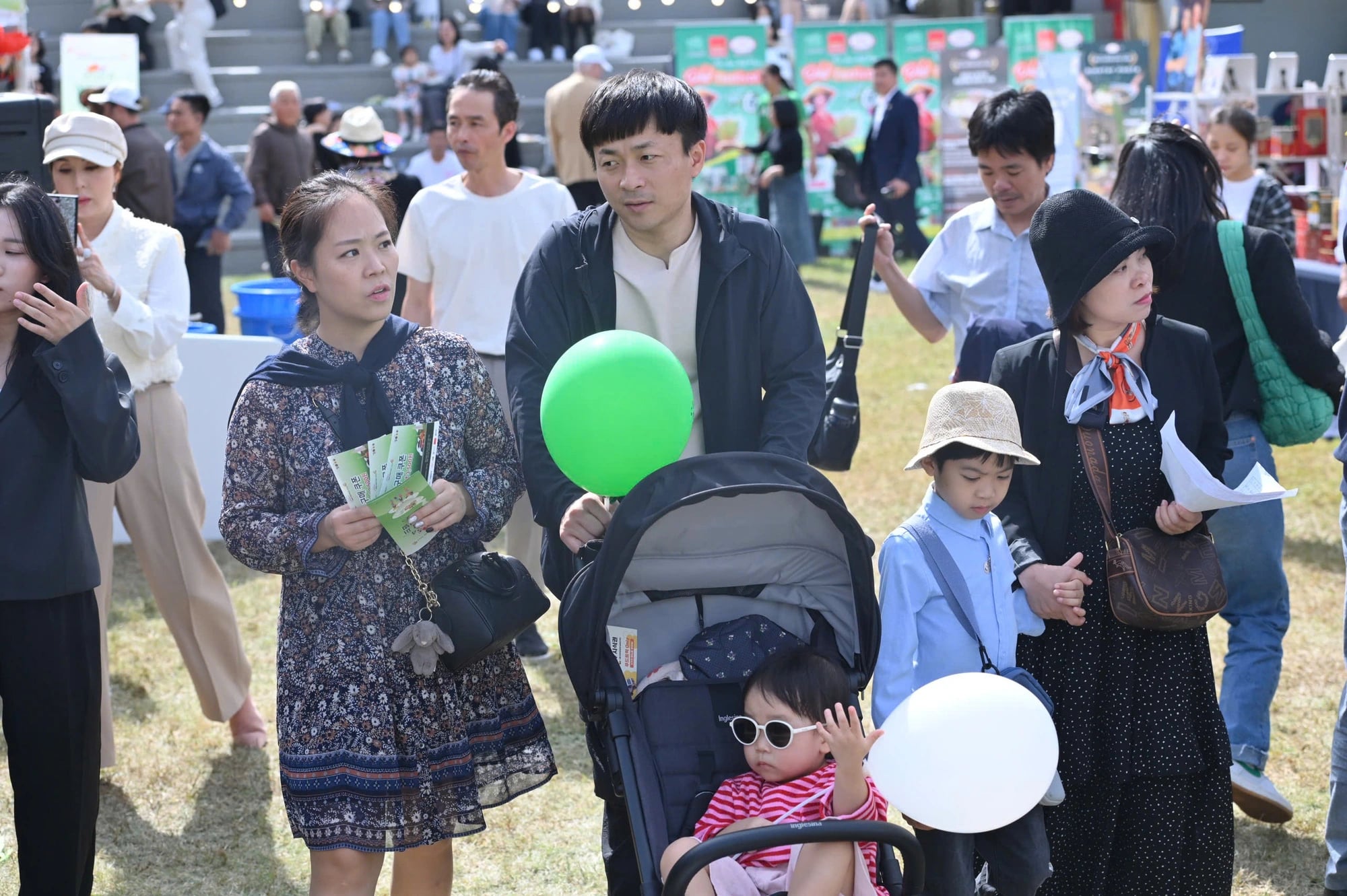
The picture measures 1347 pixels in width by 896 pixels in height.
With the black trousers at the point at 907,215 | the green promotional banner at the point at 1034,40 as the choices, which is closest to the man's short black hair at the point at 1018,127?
the black trousers at the point at 907,215

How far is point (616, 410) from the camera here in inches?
99.7

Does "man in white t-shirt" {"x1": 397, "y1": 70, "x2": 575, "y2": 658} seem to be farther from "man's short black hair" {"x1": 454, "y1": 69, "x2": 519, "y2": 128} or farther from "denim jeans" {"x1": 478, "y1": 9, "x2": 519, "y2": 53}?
"denim jeans" {"x1": 478, "y1": 9, "x2": 519, "y2": 53}

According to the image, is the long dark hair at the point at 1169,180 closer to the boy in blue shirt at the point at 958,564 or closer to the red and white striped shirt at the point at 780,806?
the boy in blue shirt at the point at 958,564

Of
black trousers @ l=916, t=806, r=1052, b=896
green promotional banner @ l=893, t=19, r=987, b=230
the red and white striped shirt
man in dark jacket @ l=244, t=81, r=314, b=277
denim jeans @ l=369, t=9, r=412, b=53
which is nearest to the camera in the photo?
the red and white striped shirt

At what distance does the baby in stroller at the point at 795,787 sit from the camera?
237cm

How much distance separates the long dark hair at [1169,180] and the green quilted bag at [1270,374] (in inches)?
5.9

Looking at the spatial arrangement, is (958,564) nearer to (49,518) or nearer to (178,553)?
(49,518)

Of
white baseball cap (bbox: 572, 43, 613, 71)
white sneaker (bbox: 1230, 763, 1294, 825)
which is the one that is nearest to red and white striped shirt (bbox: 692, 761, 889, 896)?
white sneaker (bbox: 1230, 763, 1294, 825)

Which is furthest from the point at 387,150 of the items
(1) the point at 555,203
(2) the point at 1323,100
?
(2) the point at 1323,100

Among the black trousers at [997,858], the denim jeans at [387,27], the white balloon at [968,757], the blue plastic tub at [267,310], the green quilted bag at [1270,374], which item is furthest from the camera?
the denim jeans at [387,27]

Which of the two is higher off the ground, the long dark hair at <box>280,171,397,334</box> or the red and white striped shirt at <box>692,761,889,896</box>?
the long dark hair at <box>280,171,397,334</box>

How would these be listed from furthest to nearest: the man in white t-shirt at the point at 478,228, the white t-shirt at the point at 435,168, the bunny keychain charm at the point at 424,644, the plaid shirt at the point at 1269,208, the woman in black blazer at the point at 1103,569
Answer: the white t-shirt at the point at 435,168, the plaid shirt at the point at 1269,208, the man in white t-shirt at the point at 478,228, the woman in black blazer at the point at 1103,569, the bunny keychain charm at the point at 424,644

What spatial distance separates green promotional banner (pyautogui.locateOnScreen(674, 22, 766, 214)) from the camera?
1750cm

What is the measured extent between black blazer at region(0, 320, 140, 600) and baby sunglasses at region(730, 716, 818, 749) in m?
1.46
